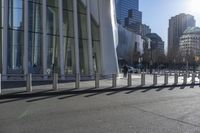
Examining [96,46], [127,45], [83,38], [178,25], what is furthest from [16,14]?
[178,25]

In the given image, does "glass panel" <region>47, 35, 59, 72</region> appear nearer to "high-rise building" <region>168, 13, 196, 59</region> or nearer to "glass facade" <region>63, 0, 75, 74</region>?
"glass facade" <region>63, 0, 75, 74</region>

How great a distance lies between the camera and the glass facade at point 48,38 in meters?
28.5

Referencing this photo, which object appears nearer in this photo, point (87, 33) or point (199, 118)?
point (199, 118)

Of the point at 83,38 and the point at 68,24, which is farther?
the point at 83,38

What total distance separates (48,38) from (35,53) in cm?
193

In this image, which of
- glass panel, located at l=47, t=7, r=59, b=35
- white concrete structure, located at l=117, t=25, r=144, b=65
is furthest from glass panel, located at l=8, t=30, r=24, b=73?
white concrete structure, located at l=117, t=25, r=144, b=65

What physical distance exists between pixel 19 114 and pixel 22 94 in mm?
5724

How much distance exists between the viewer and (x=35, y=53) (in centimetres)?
2998

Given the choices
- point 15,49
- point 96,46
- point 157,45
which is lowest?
point 15,49

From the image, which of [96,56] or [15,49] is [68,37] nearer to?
[96,56]

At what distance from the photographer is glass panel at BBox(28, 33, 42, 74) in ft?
96.3

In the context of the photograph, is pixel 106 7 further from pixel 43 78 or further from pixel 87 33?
pixel 43 78

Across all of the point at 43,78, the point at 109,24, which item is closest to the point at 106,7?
the point at 109,24

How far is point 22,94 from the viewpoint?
622 inches
